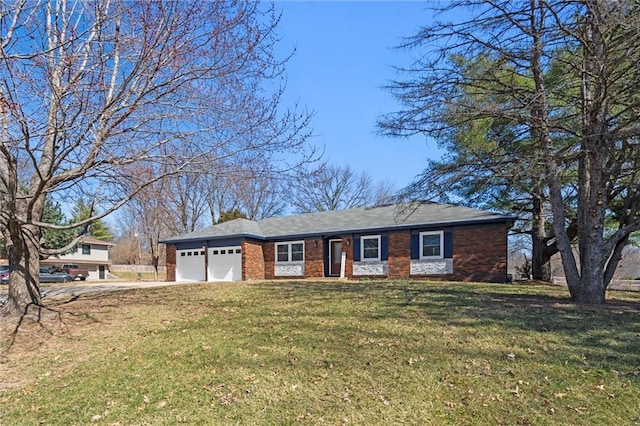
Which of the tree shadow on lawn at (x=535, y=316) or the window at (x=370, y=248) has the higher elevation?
the window at (x=370, y=248)

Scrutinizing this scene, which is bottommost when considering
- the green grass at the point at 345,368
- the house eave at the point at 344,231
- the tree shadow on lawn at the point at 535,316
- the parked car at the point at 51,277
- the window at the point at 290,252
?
the parked car at the point at 51,277

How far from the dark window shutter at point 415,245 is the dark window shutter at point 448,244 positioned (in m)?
1.16

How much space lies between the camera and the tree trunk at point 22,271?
26.4 ft

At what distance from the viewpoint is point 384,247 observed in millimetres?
17828

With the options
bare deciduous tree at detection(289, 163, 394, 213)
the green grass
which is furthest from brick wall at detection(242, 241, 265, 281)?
bare deciduous tree at detection(289, 163, 394, 213)

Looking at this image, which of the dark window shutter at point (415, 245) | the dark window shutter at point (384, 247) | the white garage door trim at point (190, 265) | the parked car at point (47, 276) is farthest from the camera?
the parked car at point (47, 276)

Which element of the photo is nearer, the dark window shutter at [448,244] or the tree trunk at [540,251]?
the dark window shutter at [448,244]

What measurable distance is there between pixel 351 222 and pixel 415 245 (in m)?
3.51

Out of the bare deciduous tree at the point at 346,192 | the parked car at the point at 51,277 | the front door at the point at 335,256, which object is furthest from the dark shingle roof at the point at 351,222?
the bare deciduous tree at the point at 346,192

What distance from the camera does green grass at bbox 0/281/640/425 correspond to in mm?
3994

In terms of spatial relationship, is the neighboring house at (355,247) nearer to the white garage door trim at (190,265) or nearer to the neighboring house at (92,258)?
the white garage door trim at (190,265)

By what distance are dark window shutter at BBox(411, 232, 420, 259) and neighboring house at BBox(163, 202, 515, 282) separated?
0.04 meters

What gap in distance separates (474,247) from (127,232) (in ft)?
153

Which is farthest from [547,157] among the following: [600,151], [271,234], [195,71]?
[271,234]
